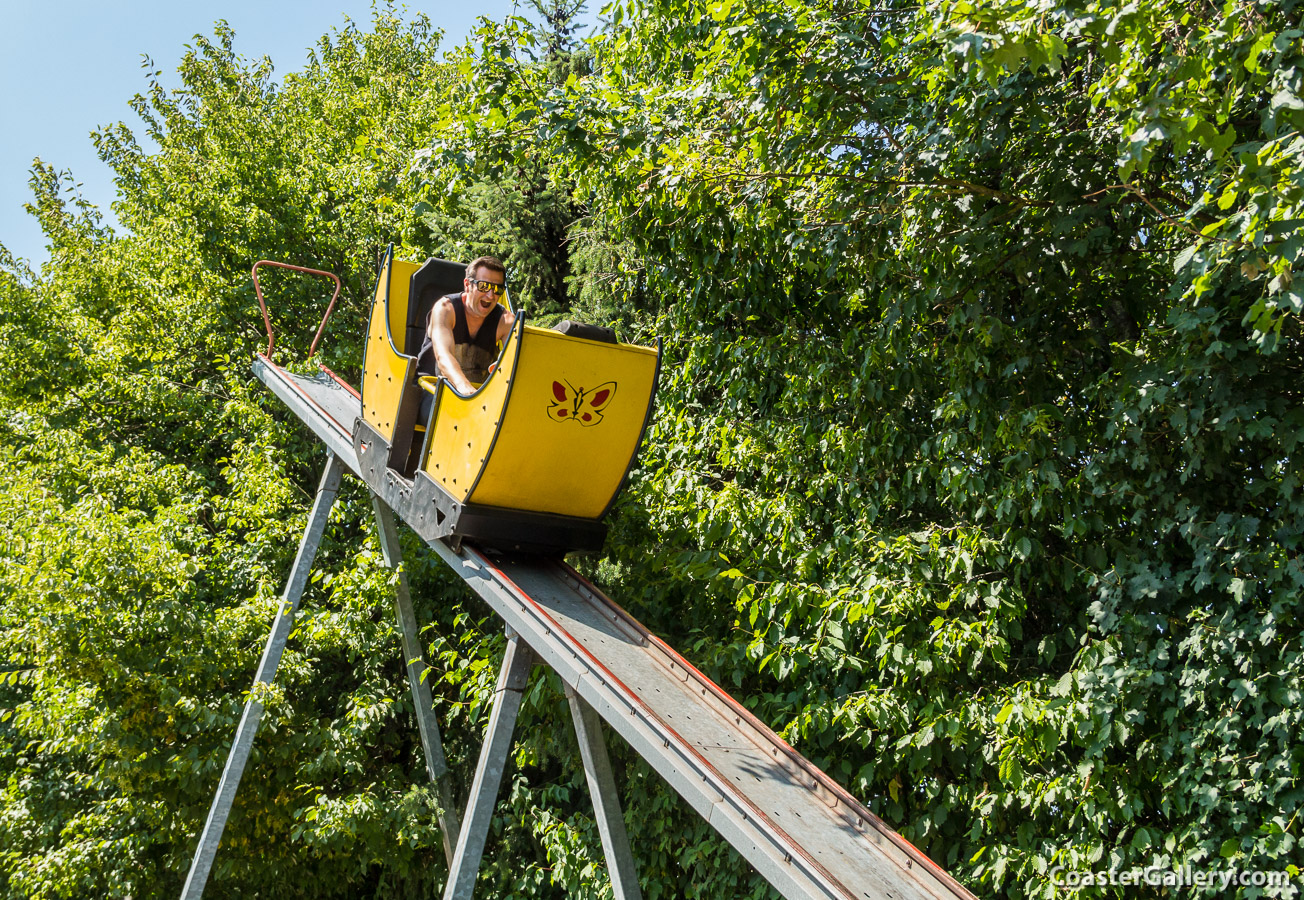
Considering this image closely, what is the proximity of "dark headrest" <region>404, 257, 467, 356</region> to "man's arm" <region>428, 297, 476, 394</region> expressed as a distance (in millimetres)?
960

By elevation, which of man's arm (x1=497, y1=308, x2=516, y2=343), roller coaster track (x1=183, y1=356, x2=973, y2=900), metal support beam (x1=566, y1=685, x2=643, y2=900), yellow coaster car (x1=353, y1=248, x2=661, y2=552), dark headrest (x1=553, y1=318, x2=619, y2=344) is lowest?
metal support beam (x1=566, y1=685, x2=643, y2=900)

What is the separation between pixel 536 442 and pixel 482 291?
1.33 m

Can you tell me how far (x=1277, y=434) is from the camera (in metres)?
4.32

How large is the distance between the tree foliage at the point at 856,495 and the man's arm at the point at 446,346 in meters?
0.96

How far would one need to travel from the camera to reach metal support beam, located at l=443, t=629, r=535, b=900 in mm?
5035

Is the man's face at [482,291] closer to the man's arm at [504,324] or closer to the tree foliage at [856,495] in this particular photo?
the man's arm at [504,324]

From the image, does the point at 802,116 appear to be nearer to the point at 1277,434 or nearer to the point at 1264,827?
the point at 1277,434

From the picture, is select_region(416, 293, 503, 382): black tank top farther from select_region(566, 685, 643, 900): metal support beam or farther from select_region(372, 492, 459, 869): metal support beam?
select_region(566, 685, 643, 900): metal support beam

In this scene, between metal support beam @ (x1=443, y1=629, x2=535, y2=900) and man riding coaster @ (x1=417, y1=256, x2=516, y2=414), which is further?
man riding coaster @ (x1=417, y1=256, x2=516, y2=414)

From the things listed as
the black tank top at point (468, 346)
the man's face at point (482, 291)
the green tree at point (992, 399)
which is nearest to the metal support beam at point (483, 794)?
the green tree at point (992, 399)

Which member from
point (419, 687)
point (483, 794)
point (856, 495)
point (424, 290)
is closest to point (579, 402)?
point (856, 495)

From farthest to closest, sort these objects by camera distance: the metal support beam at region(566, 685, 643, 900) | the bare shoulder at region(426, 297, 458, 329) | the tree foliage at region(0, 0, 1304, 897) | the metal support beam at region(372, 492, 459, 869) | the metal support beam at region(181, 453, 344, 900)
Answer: the metal support beam at region(372, 492, 459, 869)
the metal support beam at region(181, 453, 344, 900)
the bare shoulder at region(426, 297, 458, 329)
the metal support beam at region(566, 685, 643, 900)
the tree foliage at region(0, 0, 1304, 897)

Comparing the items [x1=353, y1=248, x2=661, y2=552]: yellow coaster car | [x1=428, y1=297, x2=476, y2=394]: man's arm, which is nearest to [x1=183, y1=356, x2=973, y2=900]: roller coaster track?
[x1=353, y1=248, x2=661, y2=552]: yellow coaster car

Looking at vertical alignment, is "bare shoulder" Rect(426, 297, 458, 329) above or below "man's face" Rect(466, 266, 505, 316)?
below
